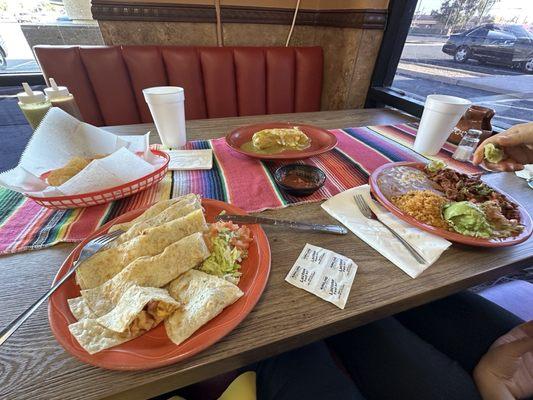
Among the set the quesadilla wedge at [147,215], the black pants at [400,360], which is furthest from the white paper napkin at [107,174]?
the black pants at [400,360]

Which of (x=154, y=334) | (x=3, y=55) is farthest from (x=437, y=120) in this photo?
(x=3, y=55)

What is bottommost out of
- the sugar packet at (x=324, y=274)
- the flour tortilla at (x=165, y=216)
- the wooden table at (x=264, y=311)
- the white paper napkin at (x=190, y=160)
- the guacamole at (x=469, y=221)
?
the white paper napkin at (x=190, y=160)

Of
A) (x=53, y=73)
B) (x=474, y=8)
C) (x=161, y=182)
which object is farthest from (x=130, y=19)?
(x=474, y=8)

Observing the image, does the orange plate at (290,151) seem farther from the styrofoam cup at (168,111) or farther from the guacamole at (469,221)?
the guacamole at (469,221)

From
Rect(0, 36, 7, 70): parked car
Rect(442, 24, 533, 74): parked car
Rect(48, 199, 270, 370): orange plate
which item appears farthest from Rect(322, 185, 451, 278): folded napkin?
Rect(0, 36, 7, 70): parked car

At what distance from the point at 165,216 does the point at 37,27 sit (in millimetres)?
2427

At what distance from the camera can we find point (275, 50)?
1942 mm

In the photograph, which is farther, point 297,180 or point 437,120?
point 437,120

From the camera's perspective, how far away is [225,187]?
83cm

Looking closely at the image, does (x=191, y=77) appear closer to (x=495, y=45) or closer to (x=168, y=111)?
(x=168, y=111)

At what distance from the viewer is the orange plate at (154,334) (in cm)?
38

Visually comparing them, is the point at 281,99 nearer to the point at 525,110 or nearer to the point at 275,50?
the point at 275,50

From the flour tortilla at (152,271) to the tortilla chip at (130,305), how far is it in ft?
0.06

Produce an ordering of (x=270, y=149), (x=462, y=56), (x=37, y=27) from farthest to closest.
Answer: (x=37, y=27) < (x=462, y=56) < (x=270, y=149)
